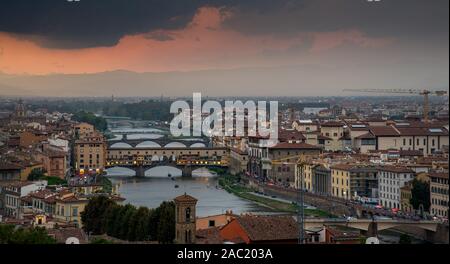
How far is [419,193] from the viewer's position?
1006cm

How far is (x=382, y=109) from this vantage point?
15.1 metres

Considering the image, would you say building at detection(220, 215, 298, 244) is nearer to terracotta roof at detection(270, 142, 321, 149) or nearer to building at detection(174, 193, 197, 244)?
building at detection(174, 193, 197, 244)

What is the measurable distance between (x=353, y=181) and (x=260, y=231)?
325 inches

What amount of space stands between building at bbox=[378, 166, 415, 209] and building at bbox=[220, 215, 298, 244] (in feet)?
19.9

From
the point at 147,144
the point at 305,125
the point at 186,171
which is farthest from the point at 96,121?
the point at 305,125

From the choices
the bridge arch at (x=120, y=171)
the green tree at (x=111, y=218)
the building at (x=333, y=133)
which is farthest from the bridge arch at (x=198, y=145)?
the green tree at (x=111, y=218)

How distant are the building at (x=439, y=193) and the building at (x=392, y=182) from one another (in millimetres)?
962

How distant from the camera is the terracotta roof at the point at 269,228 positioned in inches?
160

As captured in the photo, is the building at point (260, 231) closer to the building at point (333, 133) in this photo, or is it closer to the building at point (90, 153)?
the building at point (90, 153)

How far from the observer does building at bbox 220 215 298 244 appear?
404 cm

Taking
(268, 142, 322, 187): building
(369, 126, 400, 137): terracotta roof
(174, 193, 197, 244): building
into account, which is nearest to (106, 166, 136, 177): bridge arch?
(268, 142, 322, 187): building

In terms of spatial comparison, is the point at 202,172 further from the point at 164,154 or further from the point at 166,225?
the point at 166,225
